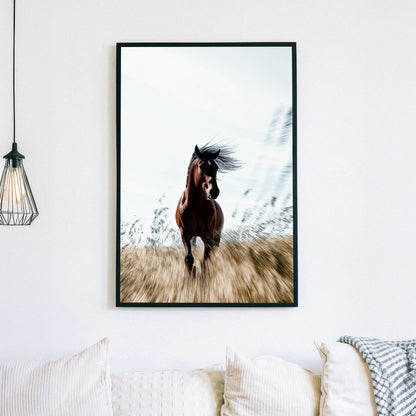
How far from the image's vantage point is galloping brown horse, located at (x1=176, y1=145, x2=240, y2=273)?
1956 millimetres

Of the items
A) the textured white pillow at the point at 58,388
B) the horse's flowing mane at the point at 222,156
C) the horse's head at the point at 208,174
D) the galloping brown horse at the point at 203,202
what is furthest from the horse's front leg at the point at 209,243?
the textured white pillow at the point at 58,388

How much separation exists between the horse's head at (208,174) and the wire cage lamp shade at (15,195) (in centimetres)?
67

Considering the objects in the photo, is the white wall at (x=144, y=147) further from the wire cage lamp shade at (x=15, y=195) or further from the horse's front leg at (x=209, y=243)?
the horse's front leg at (x=209, y=243)

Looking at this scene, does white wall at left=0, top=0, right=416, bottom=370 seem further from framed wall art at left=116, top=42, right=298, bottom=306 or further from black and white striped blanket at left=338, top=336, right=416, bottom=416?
black and white striped blanket at left=338, top=336, right=416, bottom=416

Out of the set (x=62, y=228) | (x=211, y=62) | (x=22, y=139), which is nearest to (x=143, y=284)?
(x=62, y=228)

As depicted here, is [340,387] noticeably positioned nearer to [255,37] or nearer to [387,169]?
[387,169]

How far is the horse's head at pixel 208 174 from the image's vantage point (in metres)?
1.96

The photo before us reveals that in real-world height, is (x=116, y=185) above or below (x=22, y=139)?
below

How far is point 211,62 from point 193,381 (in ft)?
4.06

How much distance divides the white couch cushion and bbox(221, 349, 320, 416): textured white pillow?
6 cm

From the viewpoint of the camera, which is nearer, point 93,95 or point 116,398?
point 116,398

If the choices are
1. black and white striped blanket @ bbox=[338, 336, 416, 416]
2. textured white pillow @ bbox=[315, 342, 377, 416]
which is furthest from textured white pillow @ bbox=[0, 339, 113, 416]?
black and white striped blanket @ bbox=[338, 336, 416, 416]

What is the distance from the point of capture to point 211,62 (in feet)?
6.46

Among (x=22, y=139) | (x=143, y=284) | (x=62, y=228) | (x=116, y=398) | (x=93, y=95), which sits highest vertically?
(x=93, y=95)
